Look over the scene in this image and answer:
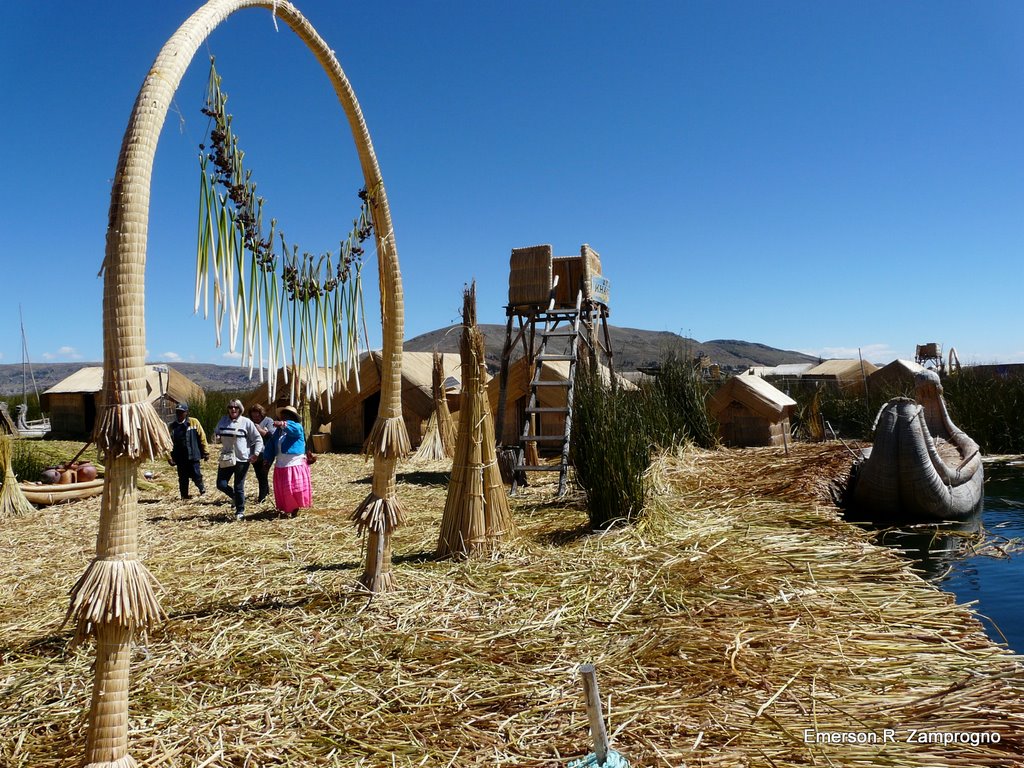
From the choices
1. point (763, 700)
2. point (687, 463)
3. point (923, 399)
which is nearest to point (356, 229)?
point (763, 700)

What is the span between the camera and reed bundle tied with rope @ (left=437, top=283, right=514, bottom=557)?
5098 millimetres

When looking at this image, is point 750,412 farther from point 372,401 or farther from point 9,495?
point 9,495

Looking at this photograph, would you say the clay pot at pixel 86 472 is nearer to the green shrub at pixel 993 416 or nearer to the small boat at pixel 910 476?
the small boat at pixel 910 476

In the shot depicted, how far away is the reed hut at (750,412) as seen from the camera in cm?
1230

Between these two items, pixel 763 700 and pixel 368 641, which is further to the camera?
pixel 368 641

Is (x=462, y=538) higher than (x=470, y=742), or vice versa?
(x=462, y=538)

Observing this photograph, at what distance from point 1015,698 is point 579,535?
3.31 metres

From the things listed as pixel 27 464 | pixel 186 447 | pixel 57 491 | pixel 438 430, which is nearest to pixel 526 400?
pixel 438 430

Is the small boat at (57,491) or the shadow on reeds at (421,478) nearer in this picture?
the small boat at (57,491)

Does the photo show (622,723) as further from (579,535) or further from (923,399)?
(923,399)

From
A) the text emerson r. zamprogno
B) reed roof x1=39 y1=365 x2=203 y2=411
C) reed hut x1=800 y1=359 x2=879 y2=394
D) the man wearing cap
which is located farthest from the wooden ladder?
reed hut x1=800 y1=359 x2=879 y2=394

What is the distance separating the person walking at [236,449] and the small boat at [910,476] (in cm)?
675

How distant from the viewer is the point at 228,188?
3.14 metres

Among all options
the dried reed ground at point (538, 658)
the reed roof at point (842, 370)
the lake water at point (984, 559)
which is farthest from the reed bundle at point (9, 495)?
the reed roof at point (842, 370)
